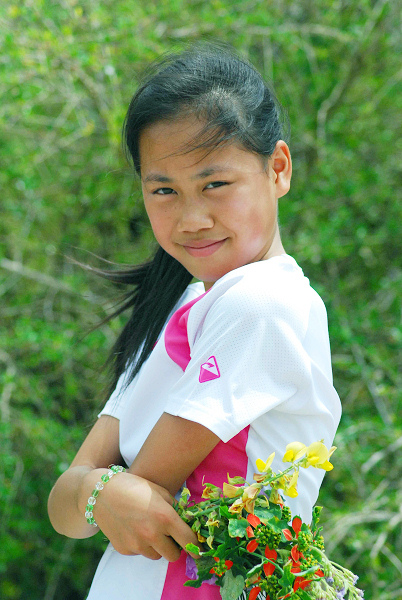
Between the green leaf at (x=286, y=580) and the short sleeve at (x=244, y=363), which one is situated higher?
the short sleeve at (x=244, y=363)

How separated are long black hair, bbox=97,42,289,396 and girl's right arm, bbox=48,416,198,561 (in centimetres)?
26

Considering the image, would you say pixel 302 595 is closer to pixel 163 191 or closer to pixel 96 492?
pixel 96 492

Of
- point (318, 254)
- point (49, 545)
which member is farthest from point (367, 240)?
point (49, 545)

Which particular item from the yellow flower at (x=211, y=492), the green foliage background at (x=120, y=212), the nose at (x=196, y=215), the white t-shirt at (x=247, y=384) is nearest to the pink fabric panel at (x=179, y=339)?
the white t-shirt at (x=247, y=384)

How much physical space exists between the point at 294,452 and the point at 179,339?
0.31 meters

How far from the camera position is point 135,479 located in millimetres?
964

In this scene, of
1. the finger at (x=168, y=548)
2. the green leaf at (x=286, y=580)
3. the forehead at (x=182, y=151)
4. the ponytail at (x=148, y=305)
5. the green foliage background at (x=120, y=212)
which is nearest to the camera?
the green leaf at (x=286, y=580)

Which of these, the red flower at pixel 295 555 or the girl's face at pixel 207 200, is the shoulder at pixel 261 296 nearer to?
the girl's face at pixel 207 200

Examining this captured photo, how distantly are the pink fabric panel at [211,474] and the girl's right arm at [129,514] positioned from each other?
51 mm

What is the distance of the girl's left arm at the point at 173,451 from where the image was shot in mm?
939

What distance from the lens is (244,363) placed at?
3.04ft

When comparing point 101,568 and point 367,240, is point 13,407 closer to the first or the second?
point 367,240

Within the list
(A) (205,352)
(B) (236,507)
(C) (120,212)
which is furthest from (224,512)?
(C) (120,212)

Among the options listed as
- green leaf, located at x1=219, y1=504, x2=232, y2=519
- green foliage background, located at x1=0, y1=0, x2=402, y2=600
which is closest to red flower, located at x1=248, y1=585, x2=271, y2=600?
green leaf, located at x1=219, y1=504, x2=232, y2=519
